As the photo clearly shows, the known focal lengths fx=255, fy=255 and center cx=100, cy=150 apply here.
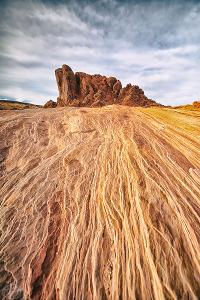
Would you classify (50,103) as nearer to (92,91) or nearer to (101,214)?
(92,91)

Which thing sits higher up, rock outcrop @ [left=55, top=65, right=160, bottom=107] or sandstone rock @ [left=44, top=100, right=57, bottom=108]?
rock outcrop @ [left=55, top=65, right=160, bottom=107]

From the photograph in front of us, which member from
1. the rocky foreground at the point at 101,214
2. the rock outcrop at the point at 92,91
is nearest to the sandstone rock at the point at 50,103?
the rock outcrop at the point at 92,91

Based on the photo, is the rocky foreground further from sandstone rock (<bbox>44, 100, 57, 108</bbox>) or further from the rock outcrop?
sandstone rock (<bbox>44, 100, 57, 108</bbox>)

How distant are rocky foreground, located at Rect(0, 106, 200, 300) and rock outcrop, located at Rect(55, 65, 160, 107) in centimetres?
3763

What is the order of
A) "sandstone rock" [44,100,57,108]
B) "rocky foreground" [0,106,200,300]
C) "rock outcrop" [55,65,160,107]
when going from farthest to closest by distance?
1. "sandstone rock" [44,100,57,108]
2. "rock outcrop" [55,65,160,107]
3. "rocky foreground" [0,106,200,300]

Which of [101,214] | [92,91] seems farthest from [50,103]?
[101,214]

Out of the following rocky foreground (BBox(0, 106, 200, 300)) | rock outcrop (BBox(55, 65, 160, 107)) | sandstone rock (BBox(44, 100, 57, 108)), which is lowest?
sandstone rock (BBox(44, 100, 57, 108))

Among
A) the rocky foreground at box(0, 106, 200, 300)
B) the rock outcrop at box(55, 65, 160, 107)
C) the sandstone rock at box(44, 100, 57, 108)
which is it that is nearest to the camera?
the rocky foreground at box(0, 106, 200, 300)

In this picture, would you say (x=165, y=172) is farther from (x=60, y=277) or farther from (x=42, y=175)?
(x=60, y=277)

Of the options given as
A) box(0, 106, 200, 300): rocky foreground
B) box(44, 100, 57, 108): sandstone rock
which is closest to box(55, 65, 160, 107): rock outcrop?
box(44, 100, 57, 108): sandstone rock

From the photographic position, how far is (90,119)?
37.0 ft

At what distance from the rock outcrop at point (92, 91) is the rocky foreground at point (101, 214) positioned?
1481 inches

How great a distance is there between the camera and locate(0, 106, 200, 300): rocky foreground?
4.23 meters

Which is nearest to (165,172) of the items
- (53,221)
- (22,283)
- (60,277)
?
(53,221)
